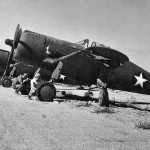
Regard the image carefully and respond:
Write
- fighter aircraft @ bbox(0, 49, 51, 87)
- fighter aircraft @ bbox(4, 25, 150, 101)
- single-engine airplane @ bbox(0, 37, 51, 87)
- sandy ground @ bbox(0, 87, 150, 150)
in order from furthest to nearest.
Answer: fighter aircraft @ bbox(0, 49, 51, 87), single-engine airplane @ bbox(0, 37, 51, 87), fighter aircraft @ bbox(4, 25, 150, 101), sandy ground @ bbox(0, 87, 150, 150)

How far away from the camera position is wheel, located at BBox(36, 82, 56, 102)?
8312 mm

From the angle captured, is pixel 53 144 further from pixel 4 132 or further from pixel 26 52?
pixel 26 52

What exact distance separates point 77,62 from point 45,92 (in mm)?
1876

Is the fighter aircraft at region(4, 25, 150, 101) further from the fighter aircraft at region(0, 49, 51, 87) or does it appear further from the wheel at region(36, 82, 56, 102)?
the fighter aircraft at region(0, 49, 51, 87)

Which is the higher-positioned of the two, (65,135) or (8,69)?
(8,69)

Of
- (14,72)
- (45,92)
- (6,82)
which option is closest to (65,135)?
(45,92)

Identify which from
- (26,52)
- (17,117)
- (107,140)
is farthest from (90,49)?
(107,140)

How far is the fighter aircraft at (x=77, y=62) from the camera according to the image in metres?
8.94

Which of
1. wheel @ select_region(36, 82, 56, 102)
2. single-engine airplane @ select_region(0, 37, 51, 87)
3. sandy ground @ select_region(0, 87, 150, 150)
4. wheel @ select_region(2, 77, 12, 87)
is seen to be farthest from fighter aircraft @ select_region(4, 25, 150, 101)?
wheel @ select_region(2, 77, 12, 87)

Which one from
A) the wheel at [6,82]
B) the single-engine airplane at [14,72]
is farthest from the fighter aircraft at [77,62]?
the wheel at [6,82]

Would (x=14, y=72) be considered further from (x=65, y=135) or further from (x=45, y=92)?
(x=65, y=135)

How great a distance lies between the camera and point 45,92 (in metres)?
8.36

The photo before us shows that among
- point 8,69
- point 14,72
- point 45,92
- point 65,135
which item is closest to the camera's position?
point 65,135

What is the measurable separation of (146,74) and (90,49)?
3.78m
